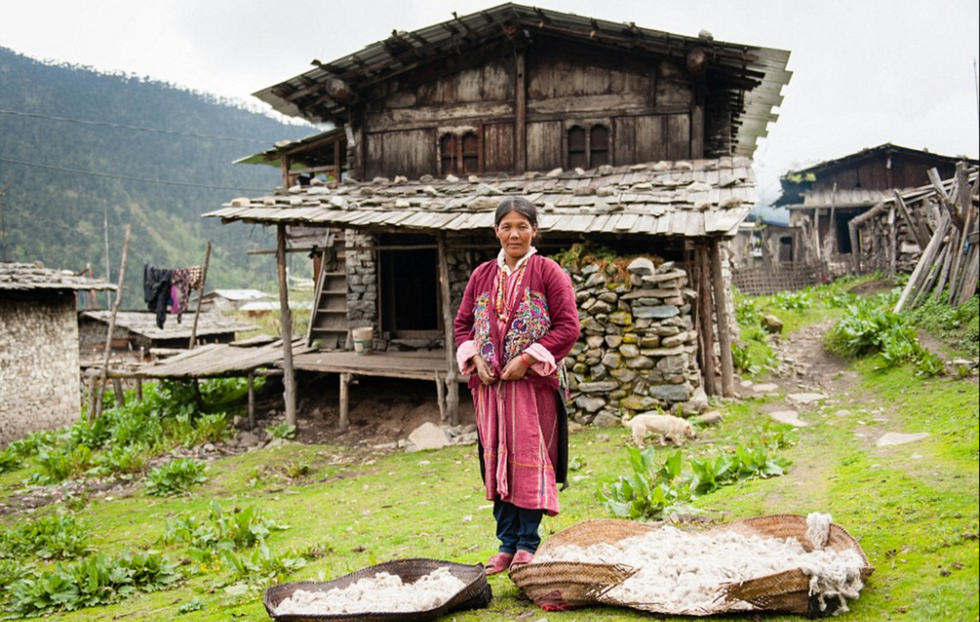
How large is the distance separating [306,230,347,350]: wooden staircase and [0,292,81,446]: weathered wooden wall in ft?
17.8

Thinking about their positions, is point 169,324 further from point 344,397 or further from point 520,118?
point 520,118

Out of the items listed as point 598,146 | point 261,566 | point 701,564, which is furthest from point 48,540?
point 598,146

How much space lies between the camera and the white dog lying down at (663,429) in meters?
7.31

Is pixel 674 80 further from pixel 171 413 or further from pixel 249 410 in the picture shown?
pixel 171 413

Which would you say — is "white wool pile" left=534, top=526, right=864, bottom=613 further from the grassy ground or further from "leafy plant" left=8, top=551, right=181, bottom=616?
"leafy plant" left=8, top=551, right=181, bottom=616

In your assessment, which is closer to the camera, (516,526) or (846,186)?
(516,526)

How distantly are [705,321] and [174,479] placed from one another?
7.00m

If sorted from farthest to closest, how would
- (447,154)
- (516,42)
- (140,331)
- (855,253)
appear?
(855,253) < (140,331) < (447,154) < (516,42)

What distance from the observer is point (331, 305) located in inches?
545

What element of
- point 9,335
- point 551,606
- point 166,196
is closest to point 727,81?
point 551,606

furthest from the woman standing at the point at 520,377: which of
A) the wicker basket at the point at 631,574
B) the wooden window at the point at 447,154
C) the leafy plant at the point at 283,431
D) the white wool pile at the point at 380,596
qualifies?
the wooden window at the point at 447,154

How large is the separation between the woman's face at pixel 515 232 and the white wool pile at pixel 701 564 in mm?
1565

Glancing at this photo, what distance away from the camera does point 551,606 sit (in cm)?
315

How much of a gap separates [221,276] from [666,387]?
128 ft
